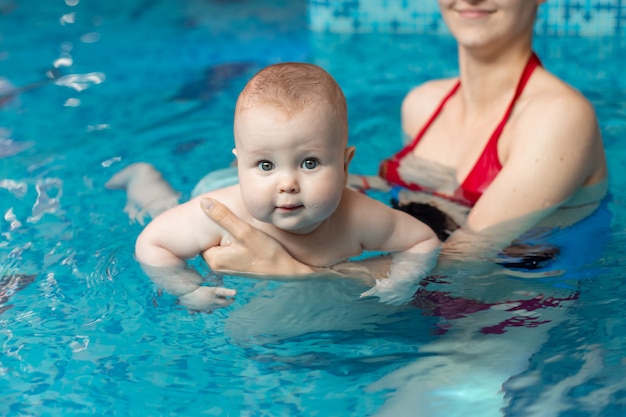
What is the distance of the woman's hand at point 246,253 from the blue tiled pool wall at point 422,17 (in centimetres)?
418

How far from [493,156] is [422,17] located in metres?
3.60

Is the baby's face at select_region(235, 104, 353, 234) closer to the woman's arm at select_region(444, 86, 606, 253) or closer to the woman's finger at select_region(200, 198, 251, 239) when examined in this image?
the woman's finger at select_region(200, 198, 251, 239)

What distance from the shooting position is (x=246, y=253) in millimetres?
2797

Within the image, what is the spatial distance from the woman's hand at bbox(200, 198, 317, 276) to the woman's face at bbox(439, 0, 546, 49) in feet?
3.69

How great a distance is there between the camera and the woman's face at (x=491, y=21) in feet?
10.7

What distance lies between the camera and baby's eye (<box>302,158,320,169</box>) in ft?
8.40

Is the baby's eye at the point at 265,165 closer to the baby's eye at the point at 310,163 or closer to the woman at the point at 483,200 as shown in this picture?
the baby's eye at the point at 310,163

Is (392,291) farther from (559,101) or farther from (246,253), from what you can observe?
(559,101)

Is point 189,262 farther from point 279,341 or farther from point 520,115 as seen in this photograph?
point 520,115

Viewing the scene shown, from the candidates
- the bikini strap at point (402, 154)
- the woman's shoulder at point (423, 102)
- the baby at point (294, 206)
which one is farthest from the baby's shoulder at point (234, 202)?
the woman's shoulder at point (423, 102)

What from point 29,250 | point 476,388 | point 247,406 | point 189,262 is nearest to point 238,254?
point 189,262

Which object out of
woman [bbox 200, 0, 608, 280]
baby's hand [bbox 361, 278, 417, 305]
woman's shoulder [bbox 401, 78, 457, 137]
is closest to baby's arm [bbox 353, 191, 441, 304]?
baby's hand [bbox 361, 278, 417, 305]

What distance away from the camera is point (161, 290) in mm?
2996

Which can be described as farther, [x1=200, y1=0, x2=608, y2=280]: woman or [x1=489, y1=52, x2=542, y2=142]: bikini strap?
[x1=489, y1=52, x2=542, y2=142]: bikini strap
